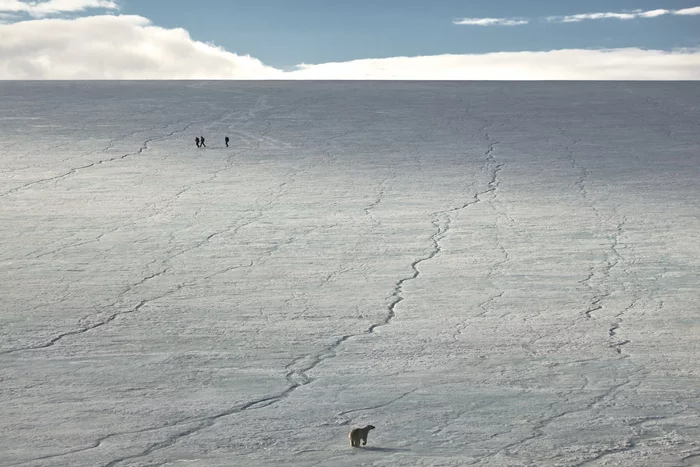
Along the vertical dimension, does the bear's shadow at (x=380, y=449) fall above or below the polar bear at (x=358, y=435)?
below

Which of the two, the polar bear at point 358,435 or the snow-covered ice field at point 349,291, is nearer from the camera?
the polar bear at point 358,435

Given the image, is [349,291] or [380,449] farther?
[349,291]

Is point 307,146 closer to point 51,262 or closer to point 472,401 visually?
point 51,262

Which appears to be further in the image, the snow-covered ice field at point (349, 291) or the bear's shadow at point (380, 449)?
the snow-covered ice field at point (349, 291)

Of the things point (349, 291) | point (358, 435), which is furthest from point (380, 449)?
point (349, 291)

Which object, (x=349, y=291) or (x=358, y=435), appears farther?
(x=349, y=291)

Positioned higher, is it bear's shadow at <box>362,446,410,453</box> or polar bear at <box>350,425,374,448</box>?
polar bear at <box>350,425,374,448</box>

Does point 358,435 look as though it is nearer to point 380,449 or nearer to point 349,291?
point 380,449

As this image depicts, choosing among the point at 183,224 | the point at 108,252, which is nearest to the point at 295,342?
the point at 108,252
